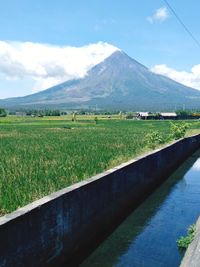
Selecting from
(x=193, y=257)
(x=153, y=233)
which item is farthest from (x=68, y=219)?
(x=153, y=233)

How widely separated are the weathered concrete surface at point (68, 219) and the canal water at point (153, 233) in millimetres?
370

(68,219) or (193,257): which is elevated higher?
(68,219)

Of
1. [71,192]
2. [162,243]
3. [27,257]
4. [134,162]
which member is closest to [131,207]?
[134,162]

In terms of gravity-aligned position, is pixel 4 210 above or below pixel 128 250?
above

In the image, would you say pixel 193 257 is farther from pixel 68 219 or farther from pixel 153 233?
pixel 153 233

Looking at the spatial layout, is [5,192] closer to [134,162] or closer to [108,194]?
[108,194]

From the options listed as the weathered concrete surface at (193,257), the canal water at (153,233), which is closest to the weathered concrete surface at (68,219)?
the canal water at (153,233)

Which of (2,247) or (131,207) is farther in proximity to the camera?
(131,207)

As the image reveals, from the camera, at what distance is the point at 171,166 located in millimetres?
21656

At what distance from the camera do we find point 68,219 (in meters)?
7.98

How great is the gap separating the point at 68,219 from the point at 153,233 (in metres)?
3.20

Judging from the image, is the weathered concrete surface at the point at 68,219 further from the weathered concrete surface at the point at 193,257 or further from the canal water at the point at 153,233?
the weathered concrete surface at the point at 193,257

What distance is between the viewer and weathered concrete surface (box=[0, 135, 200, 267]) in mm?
6157

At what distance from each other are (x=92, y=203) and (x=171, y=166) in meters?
12.8
